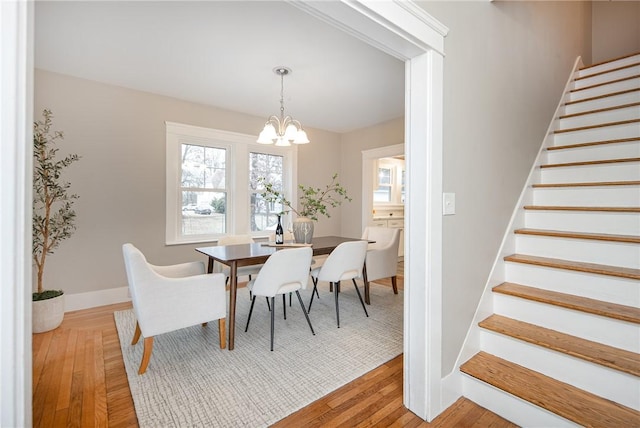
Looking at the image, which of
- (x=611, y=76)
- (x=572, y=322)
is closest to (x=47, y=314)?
(x=572, y=322)

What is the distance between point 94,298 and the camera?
321 cm

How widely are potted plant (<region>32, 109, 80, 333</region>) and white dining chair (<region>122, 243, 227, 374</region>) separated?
135 centimetres

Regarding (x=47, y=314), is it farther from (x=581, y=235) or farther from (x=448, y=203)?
(x=581, y=235)

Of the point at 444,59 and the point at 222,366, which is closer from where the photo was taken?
the point at 444,59

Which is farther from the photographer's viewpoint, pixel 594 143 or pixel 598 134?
pixel 598 134

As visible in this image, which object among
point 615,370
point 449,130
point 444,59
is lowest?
point 615,370

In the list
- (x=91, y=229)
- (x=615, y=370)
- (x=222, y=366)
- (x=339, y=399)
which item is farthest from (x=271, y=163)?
(x=615, y=370)

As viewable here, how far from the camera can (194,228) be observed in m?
3.97

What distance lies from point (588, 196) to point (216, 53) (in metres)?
3.32

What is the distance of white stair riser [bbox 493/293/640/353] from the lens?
1447 millimetres

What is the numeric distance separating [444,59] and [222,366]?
2409 millimetres

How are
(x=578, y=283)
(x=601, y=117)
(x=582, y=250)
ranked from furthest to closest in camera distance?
1. (x=601, y=117)
2. (x=582, y=250)
3. (x=578, y=283)

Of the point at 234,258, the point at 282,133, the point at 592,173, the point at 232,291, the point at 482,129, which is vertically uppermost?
the point at 282,133

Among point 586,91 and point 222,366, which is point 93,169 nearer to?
point 222,366
